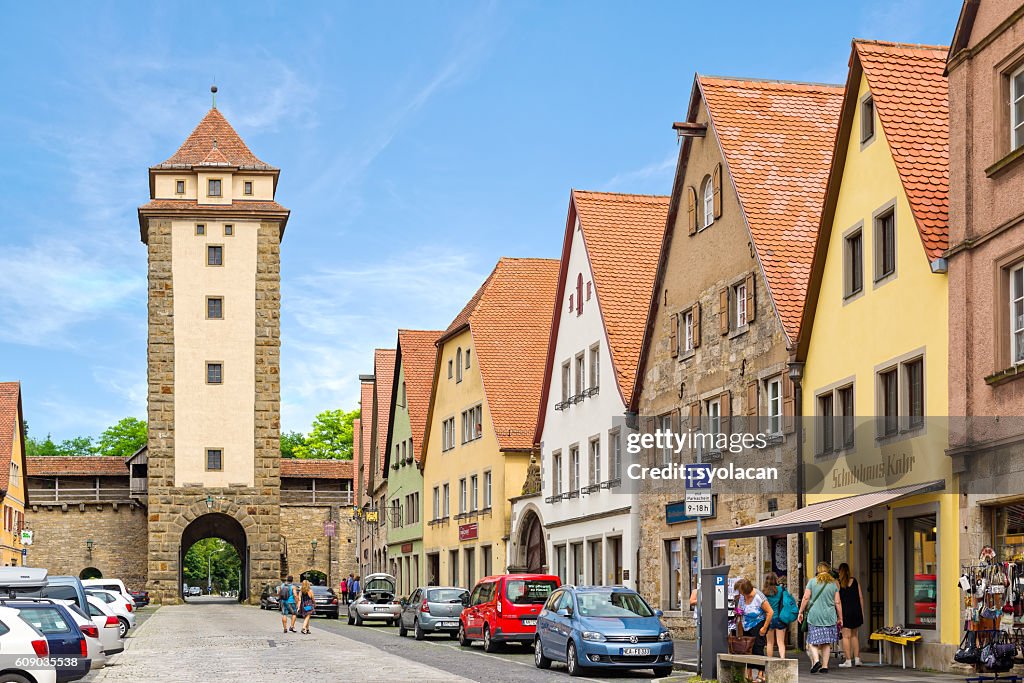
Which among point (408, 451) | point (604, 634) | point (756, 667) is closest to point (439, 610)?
point (604, 634)

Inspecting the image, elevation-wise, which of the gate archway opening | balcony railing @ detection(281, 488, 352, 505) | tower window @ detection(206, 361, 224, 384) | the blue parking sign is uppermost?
tower window @ detection(206, 361, 224, 384)

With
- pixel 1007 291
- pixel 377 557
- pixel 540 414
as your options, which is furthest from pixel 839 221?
pixel 377 557

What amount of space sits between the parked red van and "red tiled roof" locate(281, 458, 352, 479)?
54.8 m

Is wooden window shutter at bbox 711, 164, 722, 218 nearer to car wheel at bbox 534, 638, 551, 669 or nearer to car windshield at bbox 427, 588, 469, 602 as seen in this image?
car wheel at bbox 534, 638, 551, 669

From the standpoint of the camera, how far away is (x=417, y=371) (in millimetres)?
67062

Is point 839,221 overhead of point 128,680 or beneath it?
overhead

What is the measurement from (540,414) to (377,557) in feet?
103

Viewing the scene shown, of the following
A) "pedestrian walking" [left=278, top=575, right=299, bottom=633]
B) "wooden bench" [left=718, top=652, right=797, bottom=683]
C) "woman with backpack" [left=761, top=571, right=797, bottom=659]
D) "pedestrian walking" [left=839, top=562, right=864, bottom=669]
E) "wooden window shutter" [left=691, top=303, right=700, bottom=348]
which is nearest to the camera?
"wooden bench" [left=718, top=652, right=797, bottom=683]

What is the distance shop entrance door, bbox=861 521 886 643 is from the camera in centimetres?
2544

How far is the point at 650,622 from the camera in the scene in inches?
970

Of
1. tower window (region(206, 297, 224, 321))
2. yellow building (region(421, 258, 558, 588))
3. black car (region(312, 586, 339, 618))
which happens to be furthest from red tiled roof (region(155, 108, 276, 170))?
black car (region(312, 586, 339, 618))

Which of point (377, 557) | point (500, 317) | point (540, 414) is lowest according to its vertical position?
point (377, 557)

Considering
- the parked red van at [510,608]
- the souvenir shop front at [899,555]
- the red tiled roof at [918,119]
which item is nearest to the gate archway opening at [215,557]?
the parked red van at [510,608]

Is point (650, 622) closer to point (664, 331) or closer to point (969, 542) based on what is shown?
point (969, 542)
